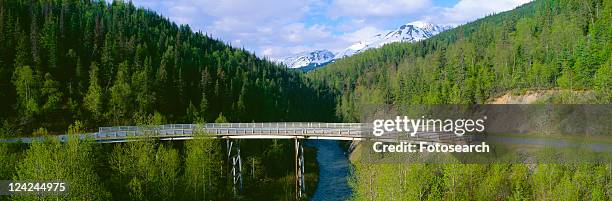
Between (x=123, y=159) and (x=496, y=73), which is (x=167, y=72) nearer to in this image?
(x=123, y=159)

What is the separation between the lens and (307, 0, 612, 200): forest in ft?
116

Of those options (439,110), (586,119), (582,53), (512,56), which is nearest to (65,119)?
(439,110)

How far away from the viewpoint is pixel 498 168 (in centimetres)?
4009

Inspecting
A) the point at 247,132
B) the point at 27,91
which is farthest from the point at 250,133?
the point at 27,91

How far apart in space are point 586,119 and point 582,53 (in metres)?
27.0

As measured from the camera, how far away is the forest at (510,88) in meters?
35.4

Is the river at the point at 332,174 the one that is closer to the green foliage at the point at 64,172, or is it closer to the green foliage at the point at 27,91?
the green foliage at the point at 64,172

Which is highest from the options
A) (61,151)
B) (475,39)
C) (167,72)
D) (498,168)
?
(475,39)

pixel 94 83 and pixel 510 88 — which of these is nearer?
pixel 94 83

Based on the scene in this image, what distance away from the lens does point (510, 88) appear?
10575cm

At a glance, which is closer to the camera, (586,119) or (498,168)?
(498,168)

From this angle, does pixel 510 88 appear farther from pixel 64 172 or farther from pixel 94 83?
pixel 64 172

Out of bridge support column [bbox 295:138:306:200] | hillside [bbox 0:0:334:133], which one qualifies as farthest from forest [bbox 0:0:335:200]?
bridge support column [bbox 295:138:306:200]

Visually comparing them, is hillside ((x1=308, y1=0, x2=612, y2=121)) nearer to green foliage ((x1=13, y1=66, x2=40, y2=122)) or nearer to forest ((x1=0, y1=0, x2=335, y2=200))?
forest ((x1=0, y1=0, x2=335, y2=200))
